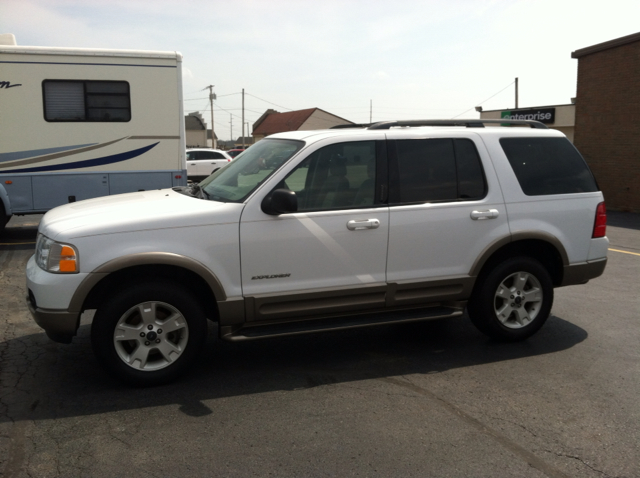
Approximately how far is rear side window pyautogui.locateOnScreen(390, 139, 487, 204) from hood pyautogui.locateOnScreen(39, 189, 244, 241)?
1.45 metres

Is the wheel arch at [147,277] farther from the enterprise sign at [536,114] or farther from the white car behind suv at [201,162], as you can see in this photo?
the enterprise sign at [536,114]

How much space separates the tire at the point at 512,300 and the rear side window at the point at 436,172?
0.76 meters

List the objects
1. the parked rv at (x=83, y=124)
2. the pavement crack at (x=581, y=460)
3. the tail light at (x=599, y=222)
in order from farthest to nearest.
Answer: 1. the parked rv at (x=83, y=124)
2. the tail light at (x=599, y=222)
3. the pavement crack at (x=581, y=460)

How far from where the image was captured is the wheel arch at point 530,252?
5266mm

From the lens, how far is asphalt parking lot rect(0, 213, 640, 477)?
11.4 ft

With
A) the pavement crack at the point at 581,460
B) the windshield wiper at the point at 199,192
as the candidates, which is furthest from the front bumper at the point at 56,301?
the pavement crack at the point at 581,460

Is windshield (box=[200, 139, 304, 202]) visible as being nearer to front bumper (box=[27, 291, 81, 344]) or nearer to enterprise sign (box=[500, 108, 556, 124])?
front bumper (box=[27, 291, 81, 344])

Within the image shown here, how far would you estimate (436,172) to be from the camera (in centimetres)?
519

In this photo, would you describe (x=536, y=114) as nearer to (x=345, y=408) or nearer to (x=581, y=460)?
(x=345, y=408)

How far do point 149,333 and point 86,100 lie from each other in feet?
26.5

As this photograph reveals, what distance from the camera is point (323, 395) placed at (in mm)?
4391

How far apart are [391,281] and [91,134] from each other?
8.22 m

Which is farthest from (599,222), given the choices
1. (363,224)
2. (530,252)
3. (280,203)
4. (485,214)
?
(280,203)

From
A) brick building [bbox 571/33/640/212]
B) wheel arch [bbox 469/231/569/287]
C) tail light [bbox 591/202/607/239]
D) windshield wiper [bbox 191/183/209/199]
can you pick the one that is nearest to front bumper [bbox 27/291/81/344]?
windshield wiper [bbox 191/183/209/199]
